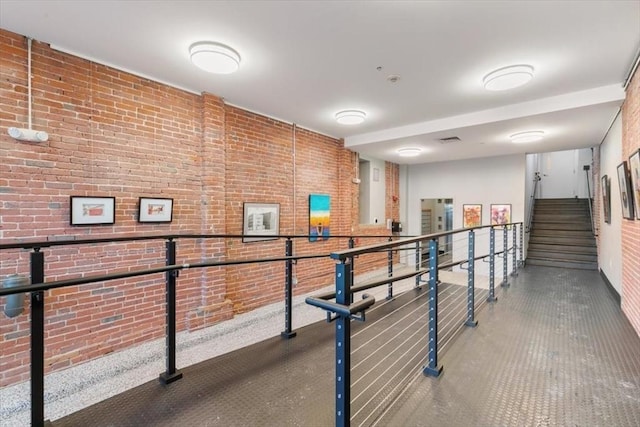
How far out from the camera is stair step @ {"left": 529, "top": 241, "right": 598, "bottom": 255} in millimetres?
7367

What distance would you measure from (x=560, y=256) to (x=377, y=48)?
24.6 feet

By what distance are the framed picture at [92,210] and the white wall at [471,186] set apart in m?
7.18

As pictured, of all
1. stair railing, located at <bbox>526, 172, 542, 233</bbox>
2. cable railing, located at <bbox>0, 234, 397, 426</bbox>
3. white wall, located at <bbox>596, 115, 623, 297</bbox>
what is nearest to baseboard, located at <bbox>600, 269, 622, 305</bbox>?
white wall, located at <bbox>596, 115, 623, 297</bbox>

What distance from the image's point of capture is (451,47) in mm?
2826

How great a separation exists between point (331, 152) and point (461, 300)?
3.53 m

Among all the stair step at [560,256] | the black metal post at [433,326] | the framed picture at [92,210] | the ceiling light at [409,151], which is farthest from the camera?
the stair step at [560,256]

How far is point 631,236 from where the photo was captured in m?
3.51

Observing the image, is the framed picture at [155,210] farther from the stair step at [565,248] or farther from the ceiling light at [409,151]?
the stair step at [565,248]

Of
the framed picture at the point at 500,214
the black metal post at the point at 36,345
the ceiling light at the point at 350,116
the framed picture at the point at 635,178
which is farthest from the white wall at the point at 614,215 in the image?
the black metal post at the point at 36,345

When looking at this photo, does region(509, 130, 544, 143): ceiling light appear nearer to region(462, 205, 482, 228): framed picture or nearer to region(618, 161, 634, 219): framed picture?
region(618, 161, 634, 219): framed picture

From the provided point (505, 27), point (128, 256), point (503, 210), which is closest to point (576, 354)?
point (505, 27)

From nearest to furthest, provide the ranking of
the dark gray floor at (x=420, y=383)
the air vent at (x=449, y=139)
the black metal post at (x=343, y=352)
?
the black metal post at (x=343, y=352), the dark gray floor at (x=420, y=383), the air vent at (x=449, y=139)

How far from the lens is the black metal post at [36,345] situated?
5.82 feet

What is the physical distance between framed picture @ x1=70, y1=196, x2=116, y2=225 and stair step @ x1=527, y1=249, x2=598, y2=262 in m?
8.95
